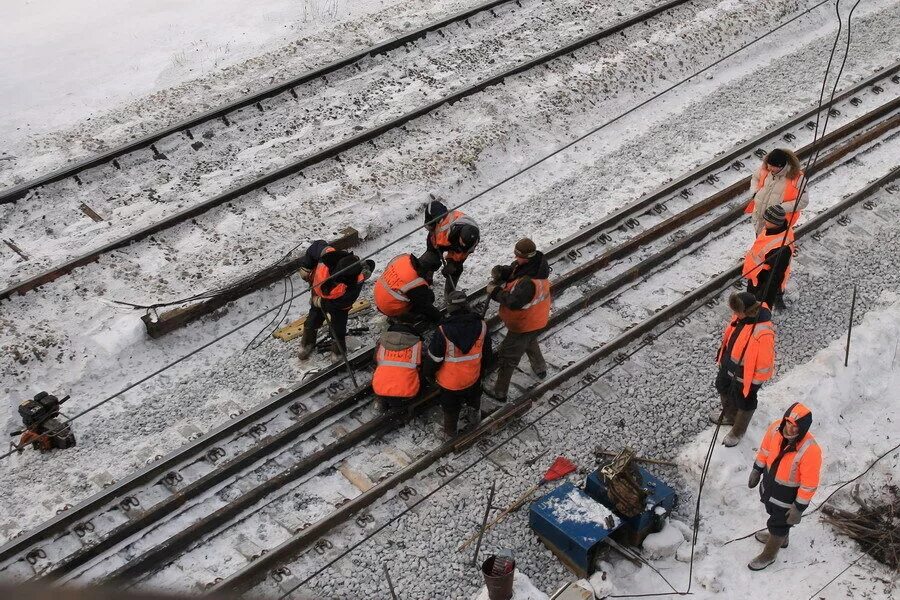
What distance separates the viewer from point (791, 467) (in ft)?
25.2

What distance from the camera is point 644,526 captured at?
27.2 ft

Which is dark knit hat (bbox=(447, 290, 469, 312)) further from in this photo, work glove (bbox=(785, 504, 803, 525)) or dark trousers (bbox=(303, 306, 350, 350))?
work glove (bbox=(785, 504, 803, 525))

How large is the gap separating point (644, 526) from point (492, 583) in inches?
64.7

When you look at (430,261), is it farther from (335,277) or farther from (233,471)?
(233,471)

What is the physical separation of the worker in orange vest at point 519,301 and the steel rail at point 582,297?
871 millimetres

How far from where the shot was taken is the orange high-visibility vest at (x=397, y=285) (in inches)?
384

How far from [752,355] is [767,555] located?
1.79 m

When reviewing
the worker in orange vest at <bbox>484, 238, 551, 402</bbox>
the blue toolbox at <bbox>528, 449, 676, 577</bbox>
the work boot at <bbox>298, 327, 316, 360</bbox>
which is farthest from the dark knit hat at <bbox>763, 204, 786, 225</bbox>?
the work boot at <bbox>298, 327, 316, 360</bbox>

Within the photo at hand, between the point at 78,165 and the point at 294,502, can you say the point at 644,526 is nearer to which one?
the point at 294,502

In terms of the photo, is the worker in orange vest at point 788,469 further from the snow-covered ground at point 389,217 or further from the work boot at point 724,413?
the snow-covered ground at point 389,217

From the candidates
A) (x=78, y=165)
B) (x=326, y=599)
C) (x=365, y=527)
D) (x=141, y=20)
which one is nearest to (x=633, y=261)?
(x=365, y=527)

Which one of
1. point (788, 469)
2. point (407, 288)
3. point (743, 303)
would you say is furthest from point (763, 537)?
point (407, 288)

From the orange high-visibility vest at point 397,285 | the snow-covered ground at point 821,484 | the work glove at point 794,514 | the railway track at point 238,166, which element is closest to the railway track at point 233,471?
the orange high-visibility vest at point 397,285

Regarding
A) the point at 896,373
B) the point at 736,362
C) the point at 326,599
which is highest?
the point at 736,362
